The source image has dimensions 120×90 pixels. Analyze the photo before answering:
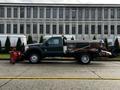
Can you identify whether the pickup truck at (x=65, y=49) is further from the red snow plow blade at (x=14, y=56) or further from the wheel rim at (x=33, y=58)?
the red snow plow blade at (x=14, y=56)

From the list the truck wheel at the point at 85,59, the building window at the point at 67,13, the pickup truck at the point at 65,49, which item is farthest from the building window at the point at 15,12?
the truck wheel at the point at 85,59

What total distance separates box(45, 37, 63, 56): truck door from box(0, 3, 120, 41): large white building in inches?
2201

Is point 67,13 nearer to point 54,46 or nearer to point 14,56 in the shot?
point 54,46

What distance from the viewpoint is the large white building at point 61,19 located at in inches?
3278

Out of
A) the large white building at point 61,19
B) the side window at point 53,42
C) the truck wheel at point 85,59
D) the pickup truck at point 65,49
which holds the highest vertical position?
the large white building at point 61,19

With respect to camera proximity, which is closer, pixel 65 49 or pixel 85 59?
pixel 85 59

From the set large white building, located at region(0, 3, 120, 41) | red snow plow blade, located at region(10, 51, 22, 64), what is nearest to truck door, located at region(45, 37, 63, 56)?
red snow plow blade, located at region(10, 51, 22, 64)

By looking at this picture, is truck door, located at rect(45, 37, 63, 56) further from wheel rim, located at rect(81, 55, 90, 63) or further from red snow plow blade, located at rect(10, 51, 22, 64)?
red snow plow blade, located at rect(10, 51, 22, 64)

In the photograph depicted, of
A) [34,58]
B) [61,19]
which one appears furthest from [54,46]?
[61,19]

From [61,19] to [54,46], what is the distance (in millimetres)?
56522

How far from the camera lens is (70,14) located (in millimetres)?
83750

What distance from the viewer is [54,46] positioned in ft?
89.8

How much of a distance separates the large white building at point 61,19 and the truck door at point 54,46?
55897mm

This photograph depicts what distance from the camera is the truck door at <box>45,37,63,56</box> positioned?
2736 centimetres
